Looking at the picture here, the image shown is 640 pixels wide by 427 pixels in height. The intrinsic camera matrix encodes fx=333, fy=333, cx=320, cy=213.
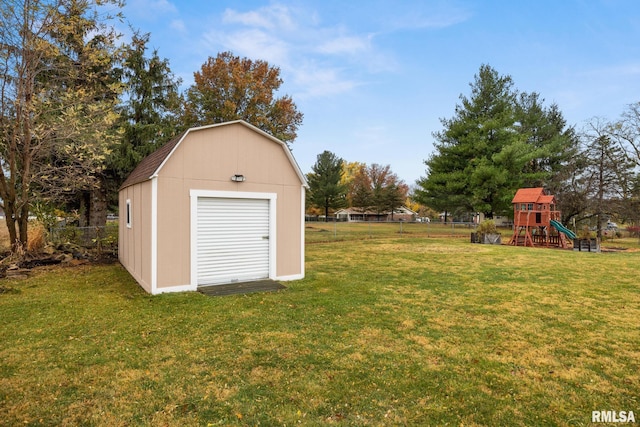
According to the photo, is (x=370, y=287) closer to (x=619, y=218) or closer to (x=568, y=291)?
(x=568, y=291)

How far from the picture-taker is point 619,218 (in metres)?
20.0

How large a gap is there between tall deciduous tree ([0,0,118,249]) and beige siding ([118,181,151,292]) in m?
2.26

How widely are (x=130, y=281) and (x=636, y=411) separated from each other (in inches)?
324

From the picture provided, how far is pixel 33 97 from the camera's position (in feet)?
27.7

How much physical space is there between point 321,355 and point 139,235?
5.32 m

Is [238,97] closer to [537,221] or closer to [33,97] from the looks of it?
[33,97]

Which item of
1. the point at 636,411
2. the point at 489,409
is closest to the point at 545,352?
the point at 636,411

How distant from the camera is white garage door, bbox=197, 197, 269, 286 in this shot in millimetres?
6766

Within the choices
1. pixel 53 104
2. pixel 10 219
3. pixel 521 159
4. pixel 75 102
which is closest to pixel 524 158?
pixel 521 159

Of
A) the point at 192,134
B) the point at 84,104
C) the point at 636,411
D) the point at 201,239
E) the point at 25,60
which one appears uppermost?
the point at 25,60

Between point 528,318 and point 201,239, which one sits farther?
point 201,239

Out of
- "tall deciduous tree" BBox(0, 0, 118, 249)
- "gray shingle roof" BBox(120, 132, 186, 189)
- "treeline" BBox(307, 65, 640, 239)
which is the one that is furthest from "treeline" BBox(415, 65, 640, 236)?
"tall deciduous tree" BBox(0, 0, 118, 249)

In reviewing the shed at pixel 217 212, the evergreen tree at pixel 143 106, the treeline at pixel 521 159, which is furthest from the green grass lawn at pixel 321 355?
the treeline at pixel 521 159

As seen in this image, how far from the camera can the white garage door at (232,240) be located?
22.2 ft
